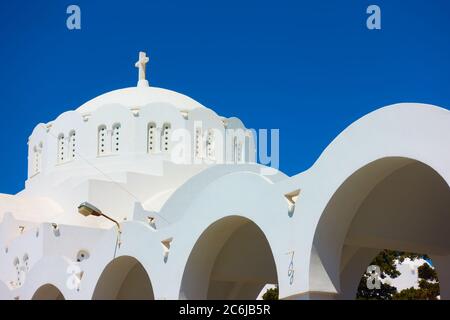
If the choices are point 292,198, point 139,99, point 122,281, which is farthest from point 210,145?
point 292,198

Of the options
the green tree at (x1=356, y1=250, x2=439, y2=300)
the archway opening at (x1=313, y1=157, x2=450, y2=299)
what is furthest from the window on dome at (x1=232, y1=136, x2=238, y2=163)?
the archway opening at (x1=313, y1=157, x2=450, y2=299)

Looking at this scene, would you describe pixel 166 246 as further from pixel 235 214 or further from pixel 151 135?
pixel 151 135

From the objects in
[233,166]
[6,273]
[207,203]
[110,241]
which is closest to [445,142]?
[207,203]

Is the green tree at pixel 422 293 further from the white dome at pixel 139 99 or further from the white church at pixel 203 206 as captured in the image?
the white dome at pixel 139 99

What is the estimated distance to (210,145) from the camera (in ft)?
82.0

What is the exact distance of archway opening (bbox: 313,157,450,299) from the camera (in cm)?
1259

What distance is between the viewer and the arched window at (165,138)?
81.0 ft

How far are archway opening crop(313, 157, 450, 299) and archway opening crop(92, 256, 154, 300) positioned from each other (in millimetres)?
6313

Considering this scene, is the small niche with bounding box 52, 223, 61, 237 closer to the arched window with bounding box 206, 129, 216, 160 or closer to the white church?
the white church

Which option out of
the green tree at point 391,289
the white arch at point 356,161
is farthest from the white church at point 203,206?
the green tree at point 391,289

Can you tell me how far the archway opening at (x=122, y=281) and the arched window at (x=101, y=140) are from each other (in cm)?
597

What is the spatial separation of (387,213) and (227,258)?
4.00 m
